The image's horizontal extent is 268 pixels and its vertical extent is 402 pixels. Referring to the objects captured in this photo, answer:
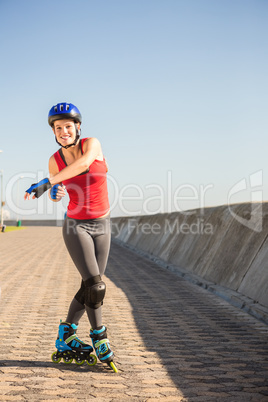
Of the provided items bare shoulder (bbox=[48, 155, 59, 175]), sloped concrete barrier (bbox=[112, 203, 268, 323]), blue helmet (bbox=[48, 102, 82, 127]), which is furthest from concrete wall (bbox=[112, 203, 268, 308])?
blue helmet (bbox=[48, 102, 82, 127])

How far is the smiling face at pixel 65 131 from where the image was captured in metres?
4.82

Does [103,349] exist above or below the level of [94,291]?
below

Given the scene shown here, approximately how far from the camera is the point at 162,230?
20094 millimetres

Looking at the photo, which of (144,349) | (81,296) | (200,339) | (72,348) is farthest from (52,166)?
(200,339)

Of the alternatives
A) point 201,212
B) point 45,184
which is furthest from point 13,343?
point 201,212

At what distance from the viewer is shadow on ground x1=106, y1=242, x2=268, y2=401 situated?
14.2 feet

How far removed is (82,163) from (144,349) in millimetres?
2183

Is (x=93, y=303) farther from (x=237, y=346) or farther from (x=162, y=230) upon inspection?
(x=162, y=230)

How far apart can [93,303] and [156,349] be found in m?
1.17

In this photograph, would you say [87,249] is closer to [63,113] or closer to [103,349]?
[103,349]

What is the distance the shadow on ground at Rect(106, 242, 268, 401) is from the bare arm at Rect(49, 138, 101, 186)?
1.94 metres

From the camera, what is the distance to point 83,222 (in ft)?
15.7

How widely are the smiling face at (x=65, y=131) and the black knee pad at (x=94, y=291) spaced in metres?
1.28

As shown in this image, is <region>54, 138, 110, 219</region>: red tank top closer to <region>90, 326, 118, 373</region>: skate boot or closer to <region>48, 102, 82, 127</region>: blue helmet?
<region>48, 102, 82, 127</region>: blue helmet
